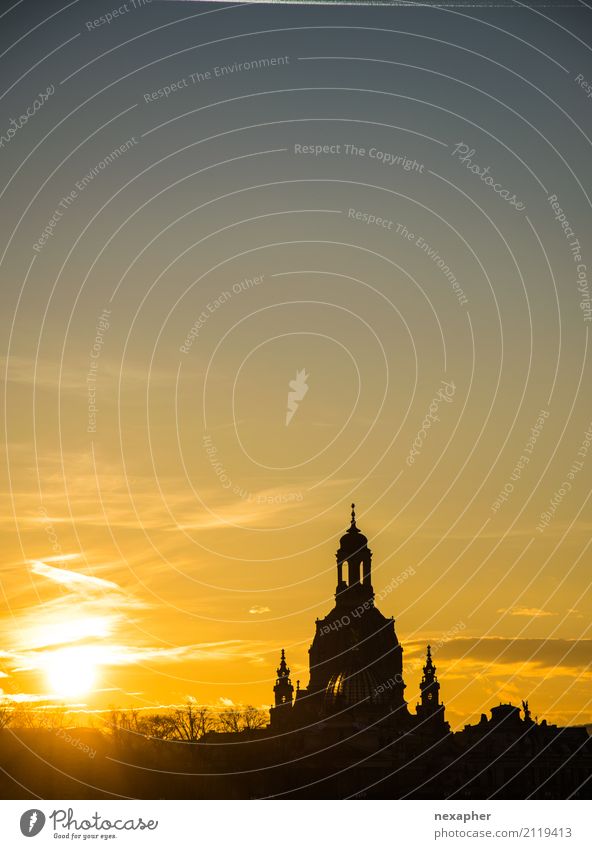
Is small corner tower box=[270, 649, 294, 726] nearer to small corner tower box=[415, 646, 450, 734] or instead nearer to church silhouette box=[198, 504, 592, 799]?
church silhouette box=[198, 504, 592, 799]

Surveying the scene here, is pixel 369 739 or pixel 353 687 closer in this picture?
pixel 369 739

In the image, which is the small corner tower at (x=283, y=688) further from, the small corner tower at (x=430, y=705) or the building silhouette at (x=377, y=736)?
the small corner tower at (x=430, y=705)

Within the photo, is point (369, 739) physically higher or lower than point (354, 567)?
lower

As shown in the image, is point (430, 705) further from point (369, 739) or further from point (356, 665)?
point (369, 739)

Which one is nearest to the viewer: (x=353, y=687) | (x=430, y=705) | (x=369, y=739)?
(x=369, y=739)

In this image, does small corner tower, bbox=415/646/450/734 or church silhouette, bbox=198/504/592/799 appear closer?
church silhouette, bbox=198/504/592/799

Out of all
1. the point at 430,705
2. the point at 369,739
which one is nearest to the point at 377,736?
the point at 369,739

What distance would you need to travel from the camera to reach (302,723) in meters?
103

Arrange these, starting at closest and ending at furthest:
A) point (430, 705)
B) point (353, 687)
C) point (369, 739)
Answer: point (369, 739) → point (430, 705) → point (353, 687)

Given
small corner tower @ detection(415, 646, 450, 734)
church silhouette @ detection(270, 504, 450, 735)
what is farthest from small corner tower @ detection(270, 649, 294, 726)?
small corner tower @ detection(415, 646, 450, 734)

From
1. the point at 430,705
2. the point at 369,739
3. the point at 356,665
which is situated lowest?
the point at 369,739

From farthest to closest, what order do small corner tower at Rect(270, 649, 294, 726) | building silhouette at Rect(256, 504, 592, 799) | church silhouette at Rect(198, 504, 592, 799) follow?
small corner tower at Rect(270, 649, 294, 726), building silhouette at Rect(256, 504, 592, 799), church silhouette at Rect(198, 504, 592, 799)

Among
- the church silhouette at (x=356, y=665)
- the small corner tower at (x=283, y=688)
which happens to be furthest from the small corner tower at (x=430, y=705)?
the small corner tower at (x=283, y=688)
